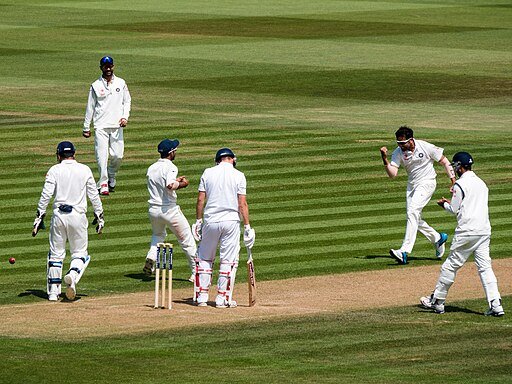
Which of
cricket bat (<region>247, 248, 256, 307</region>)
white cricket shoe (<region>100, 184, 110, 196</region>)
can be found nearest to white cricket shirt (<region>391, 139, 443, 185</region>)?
cricket bat (<region>247, 248, 256, 307</region>)

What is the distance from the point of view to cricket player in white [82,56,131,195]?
27.0 meters

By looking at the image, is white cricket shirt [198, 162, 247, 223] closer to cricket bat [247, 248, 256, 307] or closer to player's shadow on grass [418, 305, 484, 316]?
cricket bat [247, 248, 256, 307]

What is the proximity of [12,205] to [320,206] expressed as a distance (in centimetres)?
524

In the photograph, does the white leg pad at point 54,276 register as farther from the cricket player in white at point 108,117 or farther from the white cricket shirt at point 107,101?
the white cricket shirt at point 107,101

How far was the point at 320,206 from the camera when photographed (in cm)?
2584

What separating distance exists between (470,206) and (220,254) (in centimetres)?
313

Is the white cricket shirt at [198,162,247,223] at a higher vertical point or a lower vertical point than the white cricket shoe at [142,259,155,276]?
higher

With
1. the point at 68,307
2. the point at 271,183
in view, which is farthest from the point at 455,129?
the point at 68,307

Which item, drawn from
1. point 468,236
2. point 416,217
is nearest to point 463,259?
point 468,236

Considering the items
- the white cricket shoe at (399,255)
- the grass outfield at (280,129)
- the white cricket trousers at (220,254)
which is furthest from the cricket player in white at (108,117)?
the white cricket trousers at (220,254)

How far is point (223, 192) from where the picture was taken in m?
18.6

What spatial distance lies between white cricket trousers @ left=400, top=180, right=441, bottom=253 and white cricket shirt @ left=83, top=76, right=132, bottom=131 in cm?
683

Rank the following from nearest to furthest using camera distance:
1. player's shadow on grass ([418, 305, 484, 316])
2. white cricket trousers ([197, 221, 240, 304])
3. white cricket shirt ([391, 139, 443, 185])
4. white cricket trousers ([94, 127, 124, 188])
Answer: player's shadow on grass ([418, 305, 484, 316]) → white cricket trousers ([197, 221, 240, 304]) → white cricket shirt ([391, 139, 443, 185]) → white cricket trousers ([94, 127, 124, 188])

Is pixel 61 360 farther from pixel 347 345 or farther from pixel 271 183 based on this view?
pixel 271 183
